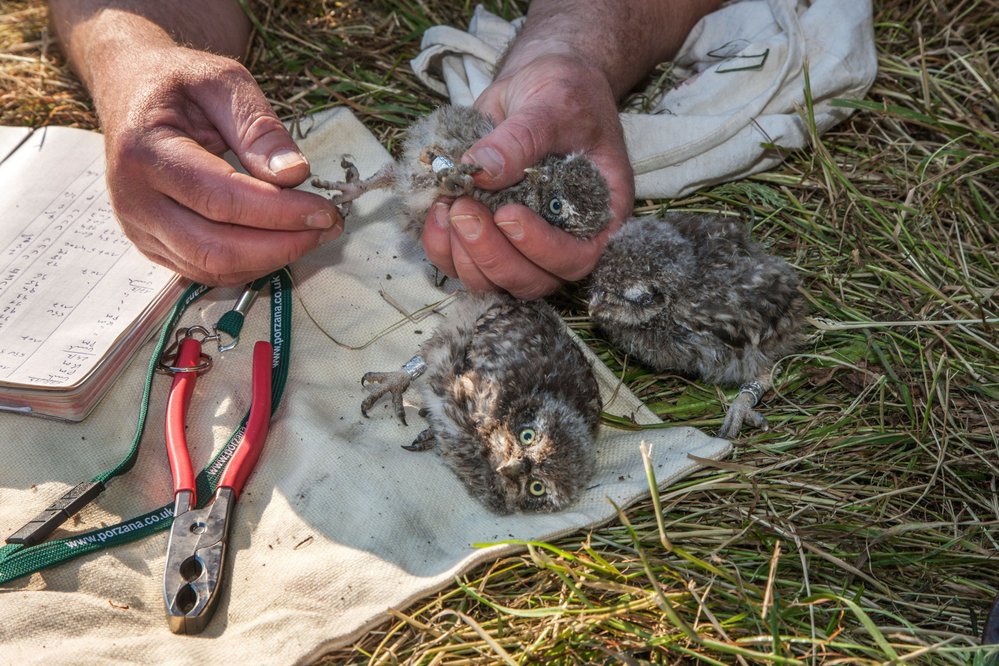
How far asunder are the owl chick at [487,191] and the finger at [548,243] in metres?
0.07

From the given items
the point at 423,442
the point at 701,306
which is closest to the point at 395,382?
the point at 423,442

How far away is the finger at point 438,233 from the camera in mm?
3316

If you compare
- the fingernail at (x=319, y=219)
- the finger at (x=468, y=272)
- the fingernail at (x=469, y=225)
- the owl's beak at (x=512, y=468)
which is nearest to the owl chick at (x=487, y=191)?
the fingernail at (x=469, y=225)

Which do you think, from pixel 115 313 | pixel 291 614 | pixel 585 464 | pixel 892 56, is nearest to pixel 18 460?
pixel 115 313

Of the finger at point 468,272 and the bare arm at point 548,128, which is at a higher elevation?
the bare arm at point 548,128

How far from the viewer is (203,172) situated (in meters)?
2.89

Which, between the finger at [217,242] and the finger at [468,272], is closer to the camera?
the finger at [217,242]

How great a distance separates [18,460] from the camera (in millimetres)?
3053

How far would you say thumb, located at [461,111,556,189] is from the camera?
305cm

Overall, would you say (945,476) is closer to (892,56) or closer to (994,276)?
(994,276)

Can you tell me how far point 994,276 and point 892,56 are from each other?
1.60m

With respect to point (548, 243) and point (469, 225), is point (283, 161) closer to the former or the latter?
point (469, 225)

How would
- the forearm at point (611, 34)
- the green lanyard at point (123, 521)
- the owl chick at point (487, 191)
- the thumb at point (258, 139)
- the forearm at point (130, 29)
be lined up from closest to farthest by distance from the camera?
the green lanyard at point (123, 521), the thumb at point (258, 139), the owl chick at point (487, 191), the forearm at point (130, 29), the forearm at point (611, 34)

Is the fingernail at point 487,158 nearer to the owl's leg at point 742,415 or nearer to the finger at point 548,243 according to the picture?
the finger at point 548,243
